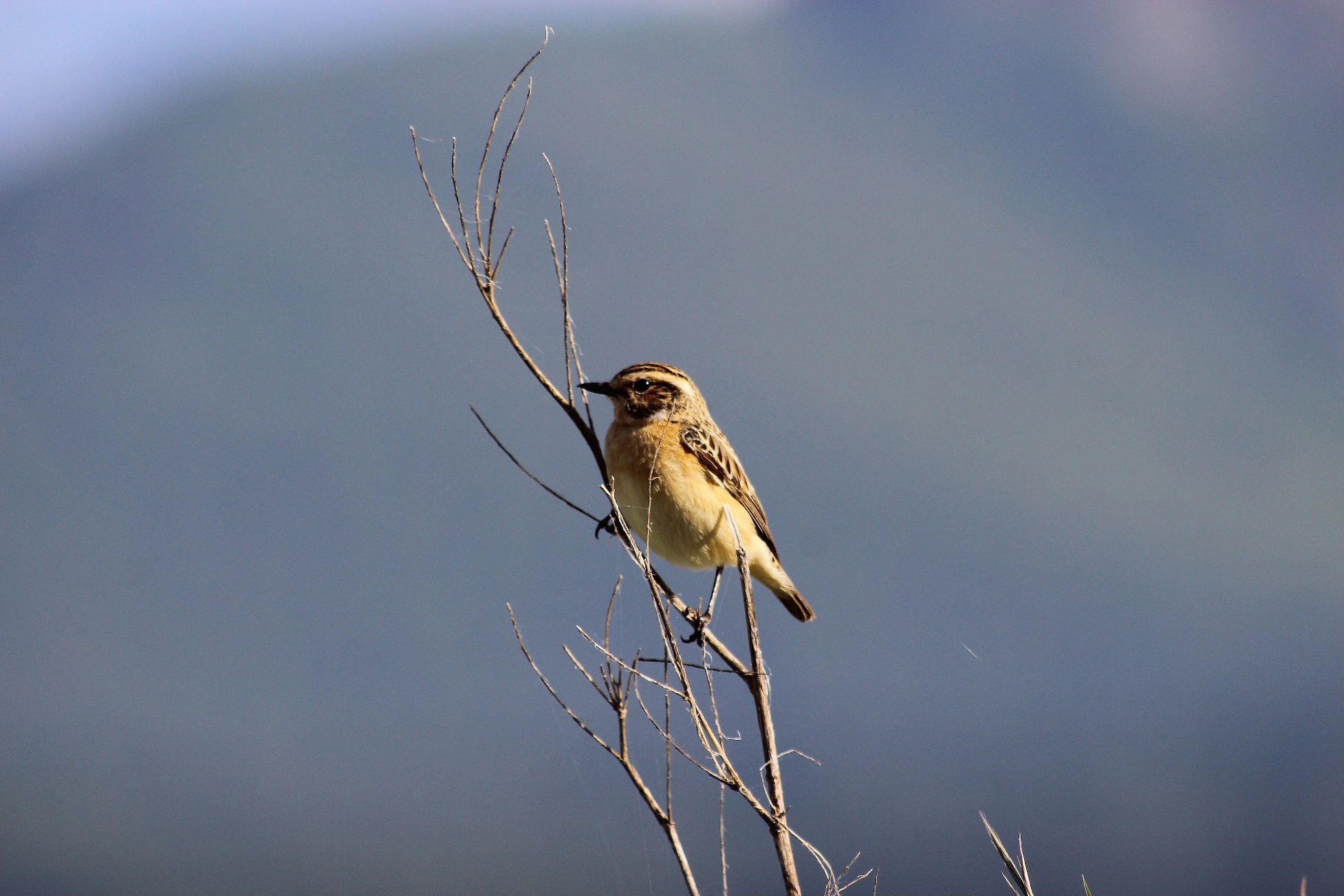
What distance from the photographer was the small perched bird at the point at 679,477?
3857mm

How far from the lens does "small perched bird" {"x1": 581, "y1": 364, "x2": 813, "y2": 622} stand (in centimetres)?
386

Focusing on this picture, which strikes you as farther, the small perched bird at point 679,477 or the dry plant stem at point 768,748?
the small perched bird at point 679,477

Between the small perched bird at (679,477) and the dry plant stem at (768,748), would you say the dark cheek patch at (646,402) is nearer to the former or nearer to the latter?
the small perched bird at (679,477)

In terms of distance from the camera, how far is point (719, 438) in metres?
4.33

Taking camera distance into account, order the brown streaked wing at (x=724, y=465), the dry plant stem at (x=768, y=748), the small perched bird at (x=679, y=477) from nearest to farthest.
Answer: the dry plant stem at (x=768, y=748), the small perched bird at (x=679, y=477), the brown streaked wing at (x=724, y=465)

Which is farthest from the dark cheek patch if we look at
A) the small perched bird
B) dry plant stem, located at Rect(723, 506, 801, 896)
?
dry plant stem, located at Rect(723, 506, 801, 896)

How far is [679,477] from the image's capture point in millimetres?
3914

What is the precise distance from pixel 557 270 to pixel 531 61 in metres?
0.59

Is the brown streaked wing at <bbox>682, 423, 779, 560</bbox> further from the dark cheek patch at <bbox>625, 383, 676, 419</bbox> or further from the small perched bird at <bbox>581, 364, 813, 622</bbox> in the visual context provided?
the dark cheek patch at <bbox>625, 383, 676, 419</bbox>

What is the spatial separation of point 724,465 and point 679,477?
37 centimetres

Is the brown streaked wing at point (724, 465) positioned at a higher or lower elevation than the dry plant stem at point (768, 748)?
higher

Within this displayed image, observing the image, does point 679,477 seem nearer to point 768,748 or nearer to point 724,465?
point 724,465

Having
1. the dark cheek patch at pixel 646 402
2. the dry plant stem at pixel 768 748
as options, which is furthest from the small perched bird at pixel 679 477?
the dry plant stem at pixel 768 748

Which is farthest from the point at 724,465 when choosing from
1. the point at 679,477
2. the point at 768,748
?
the point at 768,748
